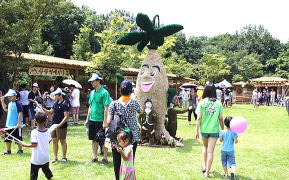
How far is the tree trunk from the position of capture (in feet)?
28.3

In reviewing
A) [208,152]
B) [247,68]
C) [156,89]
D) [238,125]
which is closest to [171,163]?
[208,152]

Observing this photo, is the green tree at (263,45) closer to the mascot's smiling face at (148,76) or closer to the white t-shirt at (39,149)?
the mascot's smiling face at (148,76)

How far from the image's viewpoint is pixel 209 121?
556 cm

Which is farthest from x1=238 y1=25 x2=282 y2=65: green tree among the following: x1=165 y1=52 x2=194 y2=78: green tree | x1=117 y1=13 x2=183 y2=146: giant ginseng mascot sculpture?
x1=117 y1=13 x2=183 y2=146: giant ginseng mascot sculpture

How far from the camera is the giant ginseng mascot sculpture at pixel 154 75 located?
863cm

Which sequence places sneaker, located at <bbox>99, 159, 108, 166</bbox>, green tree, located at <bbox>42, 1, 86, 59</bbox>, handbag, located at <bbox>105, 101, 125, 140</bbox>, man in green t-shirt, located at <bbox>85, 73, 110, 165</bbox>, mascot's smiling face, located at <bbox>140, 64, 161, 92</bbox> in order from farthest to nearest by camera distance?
1. green tree, located at <bbox>42, 1, 86, 59</bbox>
2. mascot's smiling face, located at <bbox>140, 64, 161, 92</bbox>
3. sneaker, located at <bbox>99, 159, 108, 166</bbox>
4. man in green t-shirt, located at <bbox>85, 73, 110, 165</bbox>
5. handbag, located at <bbox>105, 101, 125, 140</bbox>

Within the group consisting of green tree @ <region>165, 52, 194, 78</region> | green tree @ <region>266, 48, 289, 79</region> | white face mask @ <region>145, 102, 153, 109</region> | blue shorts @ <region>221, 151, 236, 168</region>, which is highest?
green tree @ <region>266, 48, 289, 79</region>

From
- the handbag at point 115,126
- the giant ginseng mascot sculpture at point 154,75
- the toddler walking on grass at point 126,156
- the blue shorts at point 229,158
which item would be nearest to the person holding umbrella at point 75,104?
the giant ginseng mascot sculpture at point 154,75

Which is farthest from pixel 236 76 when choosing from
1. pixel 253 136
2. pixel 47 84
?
pixel 253 136

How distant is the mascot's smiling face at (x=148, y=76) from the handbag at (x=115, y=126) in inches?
167

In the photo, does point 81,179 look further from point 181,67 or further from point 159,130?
point 181,67

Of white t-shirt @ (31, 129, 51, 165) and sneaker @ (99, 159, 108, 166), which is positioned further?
sneaker @ (99, 159, 108, 166)

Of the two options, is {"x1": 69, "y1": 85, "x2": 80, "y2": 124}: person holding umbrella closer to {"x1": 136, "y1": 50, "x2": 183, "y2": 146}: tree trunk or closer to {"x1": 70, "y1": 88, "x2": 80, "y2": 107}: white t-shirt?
{"x1": 70, "y1": 88, "x2": 80, "y2": 107}: white t-shirt

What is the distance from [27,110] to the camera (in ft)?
38.3
